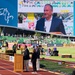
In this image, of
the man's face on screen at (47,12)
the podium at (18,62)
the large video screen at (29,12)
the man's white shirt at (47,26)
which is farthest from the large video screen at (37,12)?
the podium at (18,62)

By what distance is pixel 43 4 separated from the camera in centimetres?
7988

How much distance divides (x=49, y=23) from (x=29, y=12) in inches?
202

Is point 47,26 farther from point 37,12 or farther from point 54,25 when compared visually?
point 37,12

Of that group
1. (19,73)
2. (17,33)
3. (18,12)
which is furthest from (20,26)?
(19,73)

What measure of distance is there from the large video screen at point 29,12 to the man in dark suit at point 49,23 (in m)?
0.79

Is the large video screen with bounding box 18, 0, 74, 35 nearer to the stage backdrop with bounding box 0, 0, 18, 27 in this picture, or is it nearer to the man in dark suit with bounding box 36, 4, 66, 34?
the man in dark suit with bounding box 36, 4, 66, 34

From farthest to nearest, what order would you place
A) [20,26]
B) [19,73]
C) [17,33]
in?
[17,33], [20,26], [19,73]

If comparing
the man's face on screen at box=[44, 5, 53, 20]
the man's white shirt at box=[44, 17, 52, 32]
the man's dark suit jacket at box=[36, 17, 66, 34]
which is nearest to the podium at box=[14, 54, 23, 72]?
the man's dark suit jacket at box=[36, 17, 66, 34]

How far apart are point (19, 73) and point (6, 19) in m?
62.0

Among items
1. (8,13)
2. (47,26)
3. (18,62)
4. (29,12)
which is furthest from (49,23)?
(18,62)

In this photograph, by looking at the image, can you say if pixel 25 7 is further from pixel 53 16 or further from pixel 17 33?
pixel 17 33

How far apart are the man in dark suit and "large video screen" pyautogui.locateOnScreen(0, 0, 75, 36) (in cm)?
79

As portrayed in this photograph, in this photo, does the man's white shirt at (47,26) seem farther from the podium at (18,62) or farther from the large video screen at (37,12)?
the podium at (18,62)

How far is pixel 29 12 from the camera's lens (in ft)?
258
